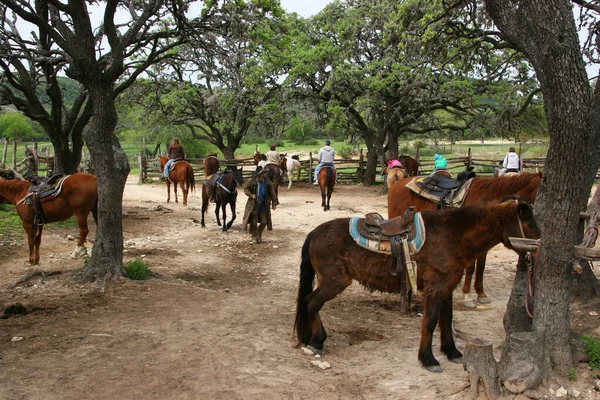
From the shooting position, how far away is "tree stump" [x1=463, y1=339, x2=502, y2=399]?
379 cm

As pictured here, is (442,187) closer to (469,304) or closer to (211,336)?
(469,304)

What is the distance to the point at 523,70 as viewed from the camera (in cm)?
1794

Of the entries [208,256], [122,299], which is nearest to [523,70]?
[208,256]

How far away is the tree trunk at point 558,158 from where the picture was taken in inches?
153

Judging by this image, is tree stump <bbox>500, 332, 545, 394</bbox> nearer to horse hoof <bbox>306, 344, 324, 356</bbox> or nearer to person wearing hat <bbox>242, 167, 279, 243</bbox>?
horse hoof <bbox>306, 344, 324, 356</bbox>

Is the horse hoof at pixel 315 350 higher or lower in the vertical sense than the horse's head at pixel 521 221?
lower

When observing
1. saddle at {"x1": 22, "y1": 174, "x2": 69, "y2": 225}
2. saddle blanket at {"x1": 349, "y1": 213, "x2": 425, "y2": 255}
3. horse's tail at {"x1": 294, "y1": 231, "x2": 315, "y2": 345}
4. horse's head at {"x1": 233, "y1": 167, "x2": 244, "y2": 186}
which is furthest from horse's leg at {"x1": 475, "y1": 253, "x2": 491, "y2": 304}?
saddle at {"x1": 22, "y1": 174, "x2": 69, "y2": 225}

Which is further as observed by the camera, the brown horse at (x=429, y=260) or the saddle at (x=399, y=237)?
the saddle at (x=399, y=237)

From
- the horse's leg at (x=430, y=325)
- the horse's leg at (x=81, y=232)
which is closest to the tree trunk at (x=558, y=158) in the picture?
the horse's leg at (x=430, y=325)

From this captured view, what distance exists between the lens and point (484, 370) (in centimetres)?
382

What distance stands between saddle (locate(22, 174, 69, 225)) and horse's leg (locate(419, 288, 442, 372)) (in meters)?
7.26

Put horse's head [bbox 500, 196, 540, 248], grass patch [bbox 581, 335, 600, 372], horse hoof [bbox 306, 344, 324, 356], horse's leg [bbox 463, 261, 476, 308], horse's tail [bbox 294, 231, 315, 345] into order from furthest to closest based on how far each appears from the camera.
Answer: horse's leg [bbox 463, 261, 476, 308]
horse's tail [bbox 294, 231, 315, 345]
horse hoof [bbox 306, 344, 324, 356]
horse's head [bbox 500, 196, 540, 248]
grass patch [bbox 581, 335, 600, 372]

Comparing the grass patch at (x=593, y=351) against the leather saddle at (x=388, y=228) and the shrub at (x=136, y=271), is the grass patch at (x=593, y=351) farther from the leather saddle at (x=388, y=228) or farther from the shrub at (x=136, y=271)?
the shrub at (x=136, y=271)

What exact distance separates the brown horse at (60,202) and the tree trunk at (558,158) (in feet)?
25.6
